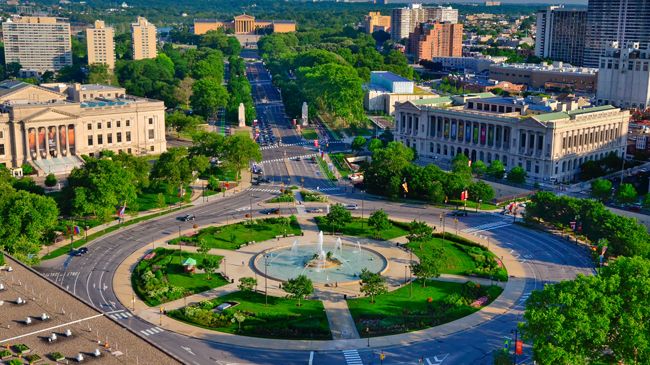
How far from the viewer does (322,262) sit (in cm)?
9106

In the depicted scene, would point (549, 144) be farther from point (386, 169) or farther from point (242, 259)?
point (242, 259)

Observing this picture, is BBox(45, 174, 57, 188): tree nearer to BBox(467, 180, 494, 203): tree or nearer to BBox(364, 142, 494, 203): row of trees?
BBox(364, 142, 494, 203): row of trees

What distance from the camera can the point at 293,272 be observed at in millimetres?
88000

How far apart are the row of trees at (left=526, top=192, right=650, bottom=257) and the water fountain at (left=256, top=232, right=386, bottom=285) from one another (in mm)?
28310

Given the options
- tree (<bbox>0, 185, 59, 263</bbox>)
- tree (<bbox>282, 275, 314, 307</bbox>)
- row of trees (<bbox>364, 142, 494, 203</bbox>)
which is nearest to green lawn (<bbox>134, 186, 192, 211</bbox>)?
tree (<bbox>0, 185, 59, 263</bbox>)

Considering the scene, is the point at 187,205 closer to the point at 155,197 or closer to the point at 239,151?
the point at 155,197

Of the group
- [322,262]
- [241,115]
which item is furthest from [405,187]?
[241,115]

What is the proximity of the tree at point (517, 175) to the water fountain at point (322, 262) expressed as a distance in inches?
1764

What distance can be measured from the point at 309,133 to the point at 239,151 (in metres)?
56.8

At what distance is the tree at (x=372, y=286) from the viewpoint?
7799 centimetres

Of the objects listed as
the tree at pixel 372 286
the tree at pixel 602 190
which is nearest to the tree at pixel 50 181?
the tree at pixel 372 286

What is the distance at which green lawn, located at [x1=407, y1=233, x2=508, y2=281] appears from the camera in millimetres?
87562

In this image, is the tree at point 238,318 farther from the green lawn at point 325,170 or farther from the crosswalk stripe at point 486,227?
the green lawn at point 325,170

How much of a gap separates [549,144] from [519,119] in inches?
360
